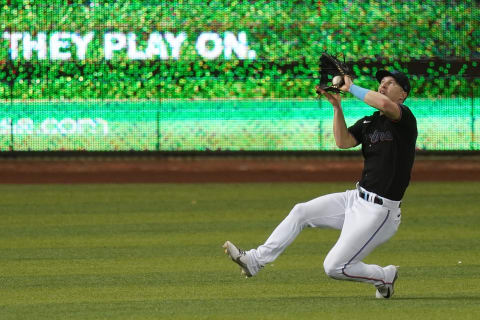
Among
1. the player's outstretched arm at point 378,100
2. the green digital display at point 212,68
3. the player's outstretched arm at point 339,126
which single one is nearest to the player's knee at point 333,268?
the player's outstretched arm at point 339,126

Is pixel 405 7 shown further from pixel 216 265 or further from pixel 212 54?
pixel 216 265

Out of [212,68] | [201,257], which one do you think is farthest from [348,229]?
[212,68]

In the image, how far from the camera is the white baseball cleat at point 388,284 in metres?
6.61

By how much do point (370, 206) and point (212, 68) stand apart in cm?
1031

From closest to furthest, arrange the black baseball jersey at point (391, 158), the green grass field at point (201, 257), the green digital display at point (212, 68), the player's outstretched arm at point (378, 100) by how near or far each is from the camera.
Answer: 1. the player's outstretched arm at point (378, 100)
2. the black baseball jersey at point (391, 158)
3. the green grass field at point (201, 257)
4. the green digital display at point (212, 68)

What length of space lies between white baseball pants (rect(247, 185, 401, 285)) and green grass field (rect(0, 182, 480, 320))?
0.23 metres

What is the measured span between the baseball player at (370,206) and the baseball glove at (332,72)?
8 cm

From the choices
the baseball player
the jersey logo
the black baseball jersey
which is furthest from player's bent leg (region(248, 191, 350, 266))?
the jersey logo

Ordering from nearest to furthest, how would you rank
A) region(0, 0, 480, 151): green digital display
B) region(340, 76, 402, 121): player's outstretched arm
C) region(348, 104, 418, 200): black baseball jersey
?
1. region(340, 76, 402, 121): player's outstretched arm
2. region(348, 104, 418, 200): black baseball jersey
3. region(0, 0, 480, 151): green digital display

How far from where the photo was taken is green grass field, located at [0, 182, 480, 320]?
21.5ft

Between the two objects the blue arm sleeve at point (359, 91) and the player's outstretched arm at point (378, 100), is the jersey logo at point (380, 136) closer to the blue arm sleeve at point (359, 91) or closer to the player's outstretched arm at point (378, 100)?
the player's outstretched arm at point (378, 100)

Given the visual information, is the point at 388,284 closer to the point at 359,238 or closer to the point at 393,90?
the point at 359,238

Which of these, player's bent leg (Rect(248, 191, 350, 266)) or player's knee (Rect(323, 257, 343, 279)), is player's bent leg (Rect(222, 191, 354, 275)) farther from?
player's knee (Rect(323, 257, 343, 279))

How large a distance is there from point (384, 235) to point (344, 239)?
24 cm
